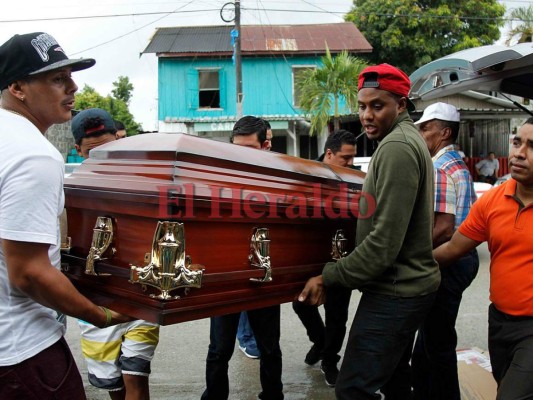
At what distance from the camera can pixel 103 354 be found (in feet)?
8.31

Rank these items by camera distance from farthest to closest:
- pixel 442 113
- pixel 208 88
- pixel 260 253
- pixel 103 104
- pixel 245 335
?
pixel 103 104 < pixel 208 88 < pixel 245 335 < pixel 442 113 < pixel 260 253

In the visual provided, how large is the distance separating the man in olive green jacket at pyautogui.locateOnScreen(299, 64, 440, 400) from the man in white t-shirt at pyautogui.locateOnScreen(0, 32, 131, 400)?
957 millimetres

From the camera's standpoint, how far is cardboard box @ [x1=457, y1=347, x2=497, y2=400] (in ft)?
10.1

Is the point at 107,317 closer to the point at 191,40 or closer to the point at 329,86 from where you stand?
the point at 329,86

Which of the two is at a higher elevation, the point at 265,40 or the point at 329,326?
the point at 265,40

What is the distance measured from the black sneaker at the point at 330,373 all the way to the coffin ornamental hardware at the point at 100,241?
7.13 ft

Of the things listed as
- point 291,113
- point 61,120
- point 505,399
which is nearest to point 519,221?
point 505,399

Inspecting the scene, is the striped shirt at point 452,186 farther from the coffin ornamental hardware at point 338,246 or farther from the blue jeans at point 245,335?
the blue jeans at point 245,335

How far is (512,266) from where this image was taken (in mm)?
2162

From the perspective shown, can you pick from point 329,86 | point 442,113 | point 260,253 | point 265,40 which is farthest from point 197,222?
point 265,40

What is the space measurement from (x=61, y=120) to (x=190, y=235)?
0.61 metres

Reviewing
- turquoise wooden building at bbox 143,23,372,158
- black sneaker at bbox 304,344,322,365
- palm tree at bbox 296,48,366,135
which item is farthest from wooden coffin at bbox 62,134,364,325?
turquoise wooden building at bbox 143,23,372,158

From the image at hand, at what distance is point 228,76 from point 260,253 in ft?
49.4

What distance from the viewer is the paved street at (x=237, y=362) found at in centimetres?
340
